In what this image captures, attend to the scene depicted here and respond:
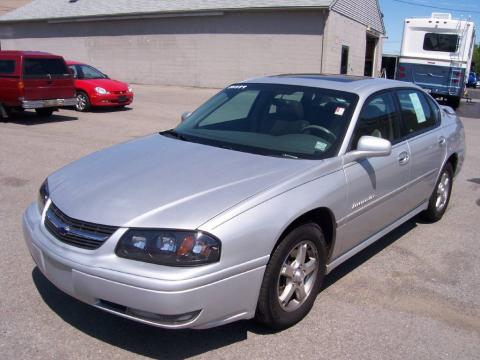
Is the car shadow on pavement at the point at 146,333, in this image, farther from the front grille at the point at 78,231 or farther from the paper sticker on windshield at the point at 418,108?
the paper sticker on windshield at the point at 418,108

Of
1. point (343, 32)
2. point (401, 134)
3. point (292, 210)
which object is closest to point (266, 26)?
point (343, 32)

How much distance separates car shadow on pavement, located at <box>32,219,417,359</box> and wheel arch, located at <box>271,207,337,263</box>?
0.68 m

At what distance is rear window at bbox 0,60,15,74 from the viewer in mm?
→ 11945

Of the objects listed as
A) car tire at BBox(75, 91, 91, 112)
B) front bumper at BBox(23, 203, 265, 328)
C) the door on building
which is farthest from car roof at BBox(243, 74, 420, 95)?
the door on building

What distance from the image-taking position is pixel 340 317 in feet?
11.3

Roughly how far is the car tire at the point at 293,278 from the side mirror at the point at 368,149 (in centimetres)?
64

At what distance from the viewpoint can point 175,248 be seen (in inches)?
104

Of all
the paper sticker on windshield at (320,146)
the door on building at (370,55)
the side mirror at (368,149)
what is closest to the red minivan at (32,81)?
the paper sticker on windshield at (320,146)

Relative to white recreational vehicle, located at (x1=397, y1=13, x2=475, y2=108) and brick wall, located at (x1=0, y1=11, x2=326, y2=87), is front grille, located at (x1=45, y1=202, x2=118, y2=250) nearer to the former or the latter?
white recreational vehicle, located at (x1=397, y1=13, x2=475, y2=108)

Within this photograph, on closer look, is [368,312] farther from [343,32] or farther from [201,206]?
[343,32]

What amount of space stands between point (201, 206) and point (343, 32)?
72.7ft

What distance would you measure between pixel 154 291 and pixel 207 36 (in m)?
23.2

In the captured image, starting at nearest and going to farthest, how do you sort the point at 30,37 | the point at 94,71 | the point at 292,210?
the point at 292,210
the point at 94,71
the point at 30,37

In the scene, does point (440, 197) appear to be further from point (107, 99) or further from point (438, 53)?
point (438, 53)
